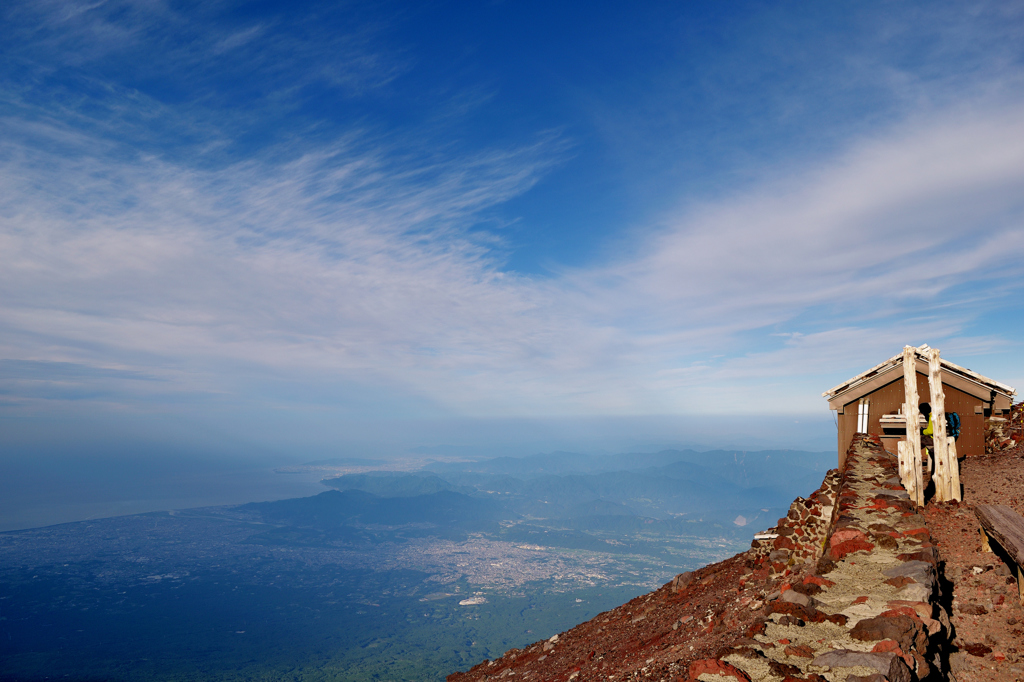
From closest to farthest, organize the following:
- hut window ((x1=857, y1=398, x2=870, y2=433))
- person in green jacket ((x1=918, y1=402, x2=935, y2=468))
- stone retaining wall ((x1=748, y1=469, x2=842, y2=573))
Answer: stone retaining wall ((x1=748, y1=469, x2=842, y2=573))
person in green jacket ((x1=918, y1=402, x2=935, y2=468))
hut window ((x1=857, y1=398, x2=870, y2=433))

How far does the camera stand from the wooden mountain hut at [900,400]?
19250mm

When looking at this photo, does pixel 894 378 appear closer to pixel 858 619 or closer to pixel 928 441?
pixel 928 441

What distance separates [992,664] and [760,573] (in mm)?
5898

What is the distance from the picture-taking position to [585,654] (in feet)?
43.5

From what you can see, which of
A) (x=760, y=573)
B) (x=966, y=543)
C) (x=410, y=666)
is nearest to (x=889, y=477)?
(x=966, y=543)

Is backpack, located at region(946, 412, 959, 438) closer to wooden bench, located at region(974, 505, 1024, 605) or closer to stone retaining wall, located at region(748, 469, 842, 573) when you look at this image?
stone retaining wall, located at region(748, 469, 842, 573)

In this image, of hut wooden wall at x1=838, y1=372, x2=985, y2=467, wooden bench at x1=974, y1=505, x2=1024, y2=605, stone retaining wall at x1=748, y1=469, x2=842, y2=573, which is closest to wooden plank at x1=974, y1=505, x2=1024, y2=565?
wooden bench at x1=974, y1=505, x2=1024, y2=605

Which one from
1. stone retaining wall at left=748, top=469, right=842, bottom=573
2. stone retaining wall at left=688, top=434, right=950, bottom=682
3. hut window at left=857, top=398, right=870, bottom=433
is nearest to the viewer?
stone retaining wall at left=688, top=434, right=950, bottom=682

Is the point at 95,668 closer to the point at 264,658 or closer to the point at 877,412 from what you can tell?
the point at 264,658

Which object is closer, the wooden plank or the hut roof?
the wooden plank

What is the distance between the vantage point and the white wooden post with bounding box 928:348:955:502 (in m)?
13.7

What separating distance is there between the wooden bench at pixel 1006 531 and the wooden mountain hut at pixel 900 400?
302 inches

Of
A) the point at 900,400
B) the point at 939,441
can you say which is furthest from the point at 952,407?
the point at 939,441

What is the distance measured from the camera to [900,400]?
20.3 meters
